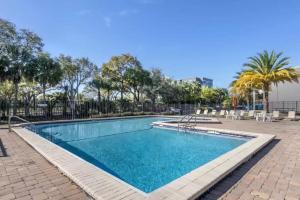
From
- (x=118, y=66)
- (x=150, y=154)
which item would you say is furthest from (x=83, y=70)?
(x=150, y=154)

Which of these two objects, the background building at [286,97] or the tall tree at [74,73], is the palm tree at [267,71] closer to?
the background building at [286,97]

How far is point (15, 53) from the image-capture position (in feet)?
58.9

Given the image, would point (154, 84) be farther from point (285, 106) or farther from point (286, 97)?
point (286, 97)

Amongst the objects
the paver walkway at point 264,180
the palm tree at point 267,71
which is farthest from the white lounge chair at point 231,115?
the paver walkway at point 264,180

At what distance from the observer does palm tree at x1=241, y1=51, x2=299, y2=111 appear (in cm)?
1795

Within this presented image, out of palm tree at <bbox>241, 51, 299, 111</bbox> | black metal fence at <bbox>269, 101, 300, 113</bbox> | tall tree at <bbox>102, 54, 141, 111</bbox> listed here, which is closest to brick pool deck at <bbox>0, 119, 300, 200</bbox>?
palm tree at <bbox>241, 51, 299, 111</bbox>

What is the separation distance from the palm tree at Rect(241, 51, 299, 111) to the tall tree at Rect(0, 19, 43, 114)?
19.6m

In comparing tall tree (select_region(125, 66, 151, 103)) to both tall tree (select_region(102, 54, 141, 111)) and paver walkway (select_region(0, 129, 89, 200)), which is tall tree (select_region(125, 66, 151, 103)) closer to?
tall tree (select_region(102, 54, 141, 111))

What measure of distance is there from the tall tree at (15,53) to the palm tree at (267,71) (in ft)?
64.2

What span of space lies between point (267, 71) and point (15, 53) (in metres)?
22.4

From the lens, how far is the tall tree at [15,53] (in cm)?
1733

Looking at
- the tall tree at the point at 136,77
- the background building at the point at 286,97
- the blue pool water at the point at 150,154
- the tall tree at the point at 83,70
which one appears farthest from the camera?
the tall tree at the point at 83,70

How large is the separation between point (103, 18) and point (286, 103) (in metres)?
23.4

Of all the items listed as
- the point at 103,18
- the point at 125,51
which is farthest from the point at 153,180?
the point at 125,51
